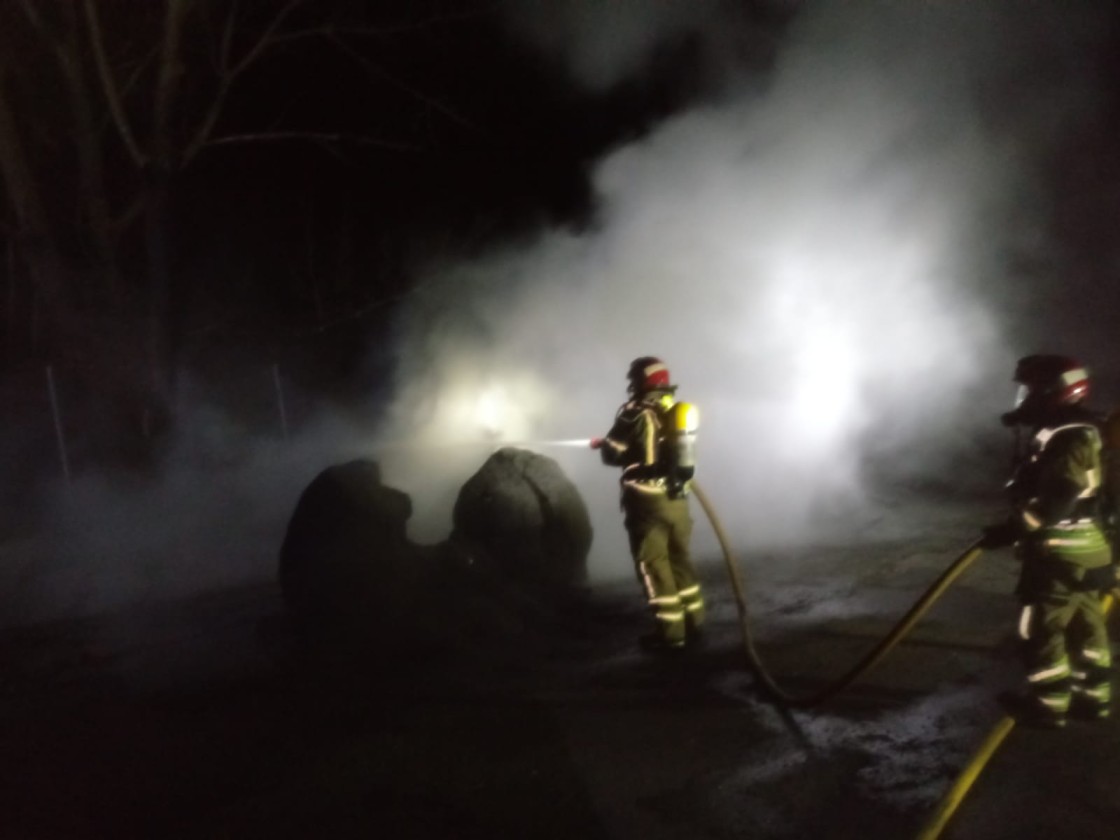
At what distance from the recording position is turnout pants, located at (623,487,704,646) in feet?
18.6

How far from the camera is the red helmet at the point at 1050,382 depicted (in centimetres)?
422

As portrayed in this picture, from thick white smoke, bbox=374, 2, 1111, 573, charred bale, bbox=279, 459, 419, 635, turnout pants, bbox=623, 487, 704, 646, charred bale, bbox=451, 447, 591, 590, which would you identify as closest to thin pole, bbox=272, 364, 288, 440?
thick white smoke, bbox=374, 2, 1111, 573

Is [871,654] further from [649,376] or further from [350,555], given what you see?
[350,555]

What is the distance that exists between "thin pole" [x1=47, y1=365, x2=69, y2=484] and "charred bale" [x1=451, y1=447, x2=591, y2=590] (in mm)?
6344

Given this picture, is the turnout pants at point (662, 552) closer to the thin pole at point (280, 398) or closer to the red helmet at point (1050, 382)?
the red helmet at point (1050, 382)

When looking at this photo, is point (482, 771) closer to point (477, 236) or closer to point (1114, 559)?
point (1114, 559)

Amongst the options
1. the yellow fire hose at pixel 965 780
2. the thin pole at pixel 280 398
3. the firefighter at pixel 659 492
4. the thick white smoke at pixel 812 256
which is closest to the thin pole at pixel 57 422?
the thin pole at pixel 280 398

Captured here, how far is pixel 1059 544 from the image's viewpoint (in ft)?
13.6

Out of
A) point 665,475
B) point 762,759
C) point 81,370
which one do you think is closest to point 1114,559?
point 762,759

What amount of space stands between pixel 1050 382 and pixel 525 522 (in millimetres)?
3772

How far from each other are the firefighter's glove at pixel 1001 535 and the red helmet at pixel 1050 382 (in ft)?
1.66

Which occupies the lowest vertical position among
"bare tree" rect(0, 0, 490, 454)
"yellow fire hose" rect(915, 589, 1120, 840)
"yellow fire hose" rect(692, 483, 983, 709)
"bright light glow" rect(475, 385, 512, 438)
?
"yellow fire hose" rect(915, 589, 1120, 840)

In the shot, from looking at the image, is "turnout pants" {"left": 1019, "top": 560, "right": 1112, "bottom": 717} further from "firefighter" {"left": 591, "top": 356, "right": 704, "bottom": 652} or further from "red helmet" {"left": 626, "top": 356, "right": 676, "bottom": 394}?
"red helmet" {"left": 626, "top": 356, "right": 676, "bottom": 394}

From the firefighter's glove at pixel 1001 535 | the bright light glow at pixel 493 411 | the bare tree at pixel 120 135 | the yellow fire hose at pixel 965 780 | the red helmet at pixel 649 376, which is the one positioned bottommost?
the yellow fire hose at pixel 965 780
